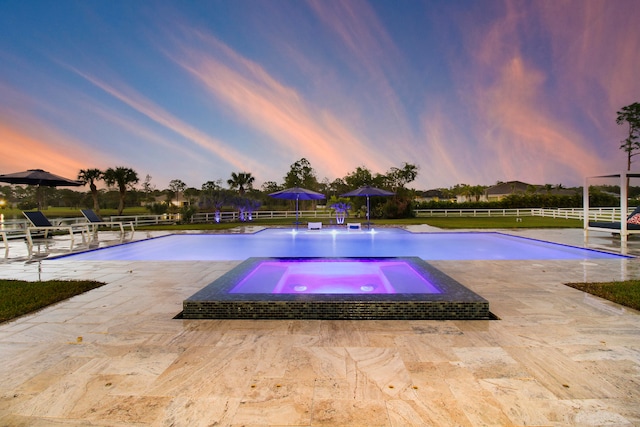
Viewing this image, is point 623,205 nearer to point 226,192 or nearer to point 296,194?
point 296,194

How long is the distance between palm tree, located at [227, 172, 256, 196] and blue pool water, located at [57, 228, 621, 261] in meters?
23.7

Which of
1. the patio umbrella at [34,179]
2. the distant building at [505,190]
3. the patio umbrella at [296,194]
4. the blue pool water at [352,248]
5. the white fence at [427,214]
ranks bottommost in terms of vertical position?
the blue pool water at [352,248]

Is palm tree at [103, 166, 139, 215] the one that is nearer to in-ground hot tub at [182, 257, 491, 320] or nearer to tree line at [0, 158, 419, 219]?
tree line at [0, 158, 419, 219]

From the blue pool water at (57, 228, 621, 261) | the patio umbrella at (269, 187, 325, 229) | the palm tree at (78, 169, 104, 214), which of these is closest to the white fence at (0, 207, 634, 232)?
the patio umbrella at (269, 187, 325, 229)

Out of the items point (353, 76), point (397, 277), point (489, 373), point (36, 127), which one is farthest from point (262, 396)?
point (36, 127)

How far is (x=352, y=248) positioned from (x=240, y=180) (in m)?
28.5

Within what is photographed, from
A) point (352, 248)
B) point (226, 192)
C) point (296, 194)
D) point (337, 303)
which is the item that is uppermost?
point (226, 192)

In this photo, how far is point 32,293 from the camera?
13.5 ft

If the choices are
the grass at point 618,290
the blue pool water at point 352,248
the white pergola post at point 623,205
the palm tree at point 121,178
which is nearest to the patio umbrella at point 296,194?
the blue pool water at point 352,248

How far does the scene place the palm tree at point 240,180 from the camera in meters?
→ 35.7

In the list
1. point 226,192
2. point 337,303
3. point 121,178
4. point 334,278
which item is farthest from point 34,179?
point 121,178

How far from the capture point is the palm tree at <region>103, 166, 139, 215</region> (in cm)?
3061

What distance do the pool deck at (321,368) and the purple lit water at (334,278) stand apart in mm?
1255

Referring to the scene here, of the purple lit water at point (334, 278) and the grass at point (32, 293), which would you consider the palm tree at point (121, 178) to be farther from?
the purple lit water at point (334, 278)
